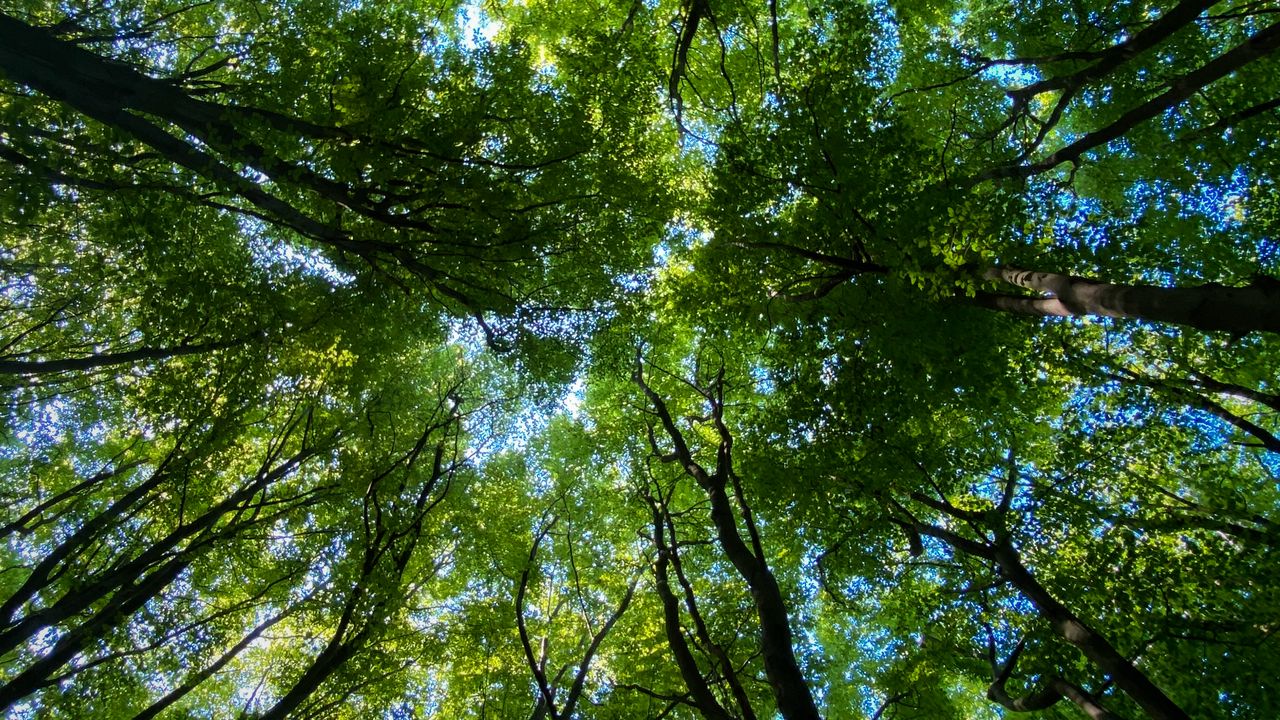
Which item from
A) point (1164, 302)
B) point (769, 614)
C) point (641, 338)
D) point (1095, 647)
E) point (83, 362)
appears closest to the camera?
point (1164, 302)

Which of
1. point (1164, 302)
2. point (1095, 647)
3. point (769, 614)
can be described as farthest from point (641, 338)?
point (1164, 302)

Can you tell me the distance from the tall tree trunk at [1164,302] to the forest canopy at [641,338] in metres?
0.04

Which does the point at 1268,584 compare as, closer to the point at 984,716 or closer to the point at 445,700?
the point at 445,700

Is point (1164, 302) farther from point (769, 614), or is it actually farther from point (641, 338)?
point (641, 338)

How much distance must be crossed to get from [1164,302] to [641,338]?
8.75 m

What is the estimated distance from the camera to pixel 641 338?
41.1 ft

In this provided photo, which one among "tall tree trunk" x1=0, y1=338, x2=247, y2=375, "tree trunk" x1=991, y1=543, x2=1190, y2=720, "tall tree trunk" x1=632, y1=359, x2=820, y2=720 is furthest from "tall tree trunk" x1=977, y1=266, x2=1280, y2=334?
"tall tree trunk" x1=0, y1=338, x2=247, y2=375

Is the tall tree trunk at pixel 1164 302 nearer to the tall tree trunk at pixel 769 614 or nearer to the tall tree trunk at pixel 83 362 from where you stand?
the tall tree trunk at pixel 769 614

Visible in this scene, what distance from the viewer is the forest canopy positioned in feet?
21.0

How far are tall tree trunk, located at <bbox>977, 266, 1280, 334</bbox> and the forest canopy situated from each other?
0.04 m

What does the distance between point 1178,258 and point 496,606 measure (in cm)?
1272

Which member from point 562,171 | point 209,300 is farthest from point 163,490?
point 562,171

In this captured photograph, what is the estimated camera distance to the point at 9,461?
12641 millimetres

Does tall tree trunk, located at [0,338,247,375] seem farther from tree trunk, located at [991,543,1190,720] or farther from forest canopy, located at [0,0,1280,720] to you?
tree trunk, located at [991,543,1190,720]
